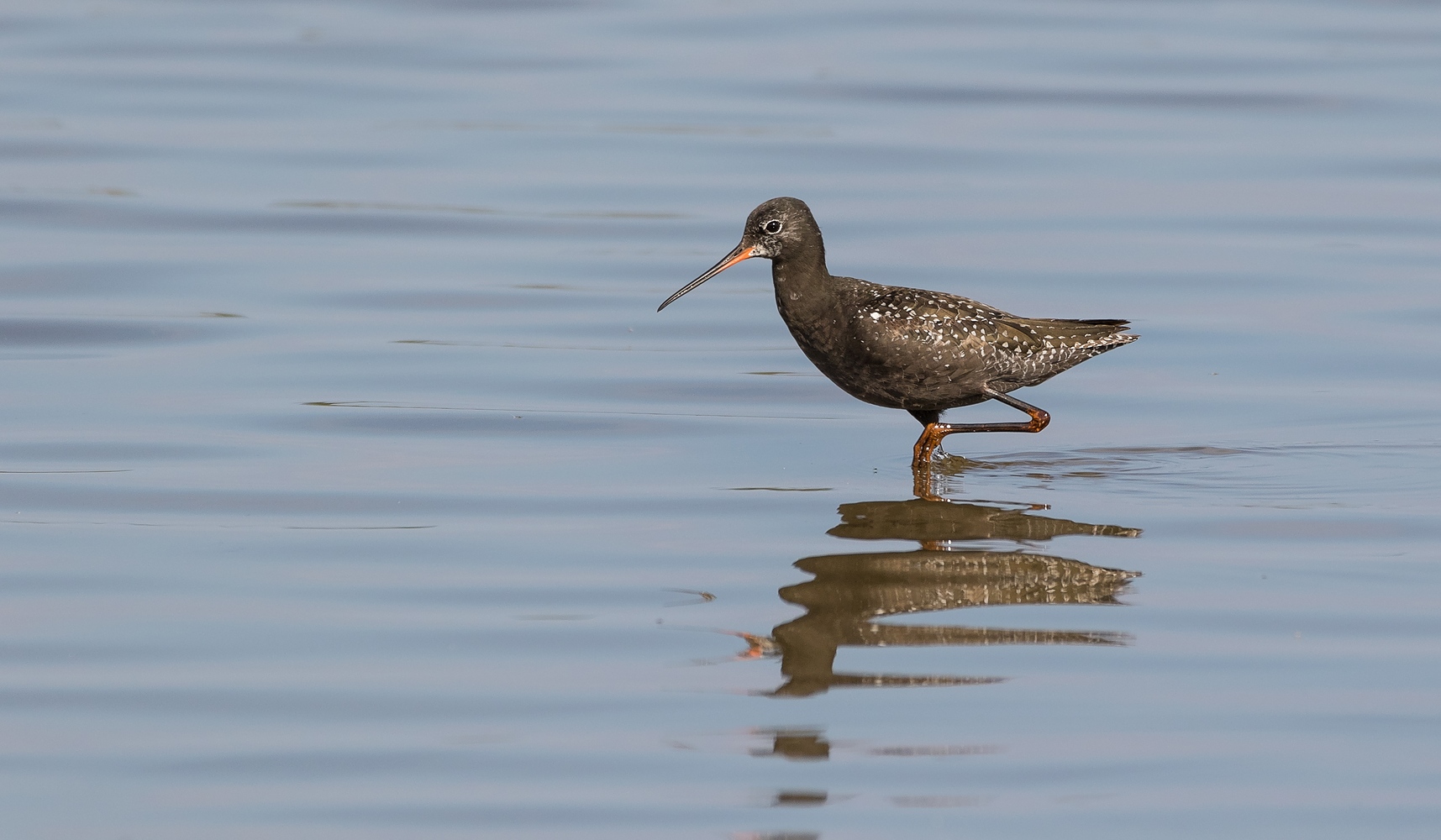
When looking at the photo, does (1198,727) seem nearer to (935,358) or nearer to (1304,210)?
(935,358)

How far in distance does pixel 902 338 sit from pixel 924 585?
2328 millimetres

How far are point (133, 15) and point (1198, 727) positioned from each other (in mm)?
19919

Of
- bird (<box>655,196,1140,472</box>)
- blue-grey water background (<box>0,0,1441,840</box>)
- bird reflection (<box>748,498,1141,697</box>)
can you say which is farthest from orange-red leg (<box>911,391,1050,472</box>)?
bird reflection (<box>748,498,1141,697</box>)

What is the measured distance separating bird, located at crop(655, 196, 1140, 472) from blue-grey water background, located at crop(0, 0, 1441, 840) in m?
0.35

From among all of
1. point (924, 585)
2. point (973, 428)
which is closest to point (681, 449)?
point (973, 428)

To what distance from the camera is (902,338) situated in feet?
31.2

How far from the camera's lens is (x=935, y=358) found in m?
9.61

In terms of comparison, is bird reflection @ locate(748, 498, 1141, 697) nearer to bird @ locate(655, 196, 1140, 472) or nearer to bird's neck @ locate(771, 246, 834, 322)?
bird @ locate(655, 196, 1140, 472)

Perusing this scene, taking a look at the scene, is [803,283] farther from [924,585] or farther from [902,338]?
[924,585]

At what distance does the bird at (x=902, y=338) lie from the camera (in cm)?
956

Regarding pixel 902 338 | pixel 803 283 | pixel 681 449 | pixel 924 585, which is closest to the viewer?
pixel 924 585

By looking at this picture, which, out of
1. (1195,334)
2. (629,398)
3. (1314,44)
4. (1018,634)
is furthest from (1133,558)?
(1314,44)

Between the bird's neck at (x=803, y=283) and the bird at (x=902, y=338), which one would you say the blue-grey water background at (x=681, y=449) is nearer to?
the bird at (x=902, y=338)

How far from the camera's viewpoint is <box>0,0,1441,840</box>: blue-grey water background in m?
5.71
